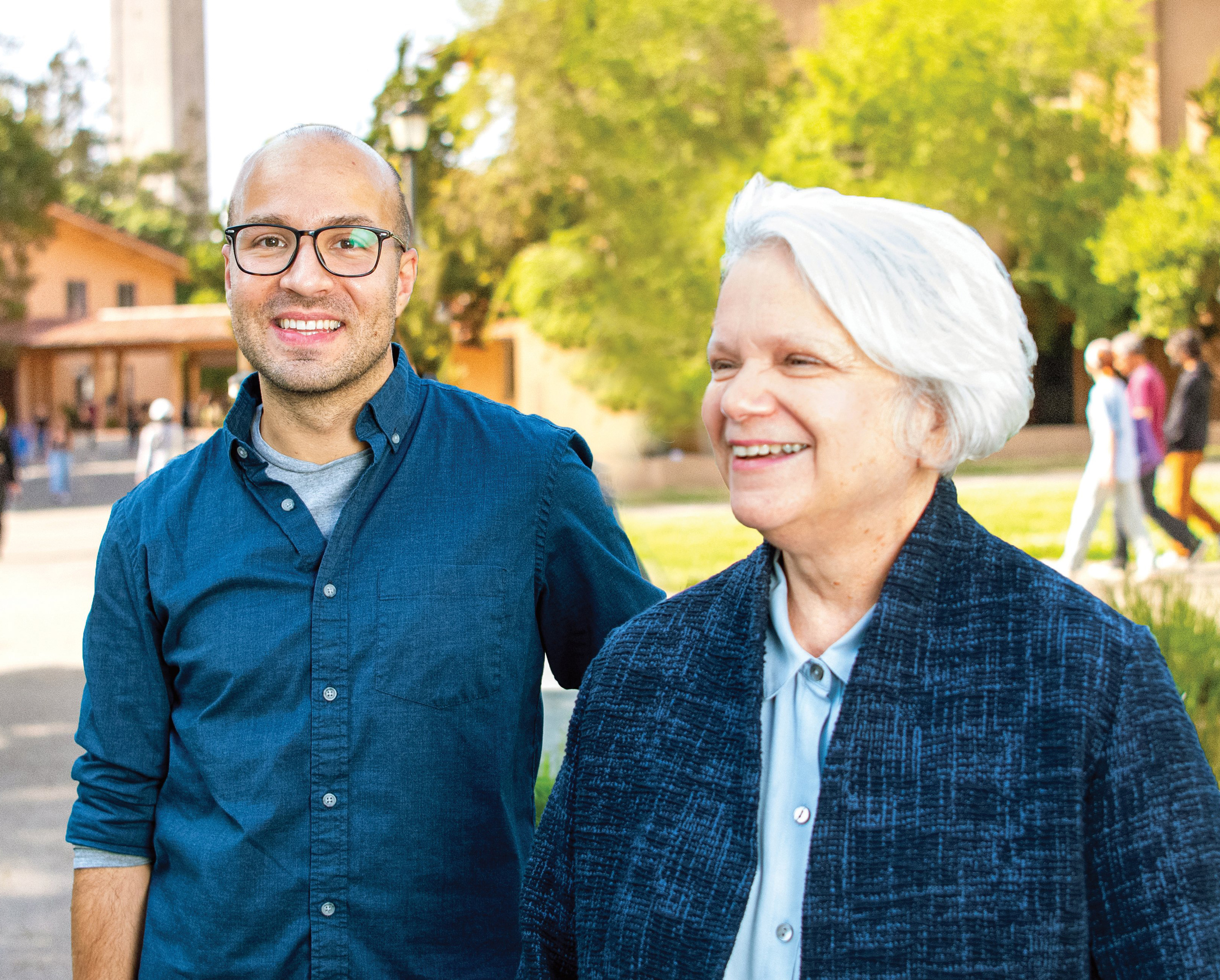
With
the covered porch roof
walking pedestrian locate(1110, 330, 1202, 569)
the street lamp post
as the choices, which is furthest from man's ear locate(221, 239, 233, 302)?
the covered porch roof

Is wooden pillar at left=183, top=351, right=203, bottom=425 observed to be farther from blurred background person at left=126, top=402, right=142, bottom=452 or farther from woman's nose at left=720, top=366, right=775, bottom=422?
woman's nose at left=720, top=366, right=775, bottom=422

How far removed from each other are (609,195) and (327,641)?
2292 cm

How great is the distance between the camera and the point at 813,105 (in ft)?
86.7

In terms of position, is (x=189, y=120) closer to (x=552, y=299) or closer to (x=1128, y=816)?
(x=552, y=299)

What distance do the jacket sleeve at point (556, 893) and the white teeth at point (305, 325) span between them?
0.84 m

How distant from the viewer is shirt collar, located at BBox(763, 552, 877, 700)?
1.56 metres

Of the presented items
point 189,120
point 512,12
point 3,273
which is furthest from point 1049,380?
point 189,120

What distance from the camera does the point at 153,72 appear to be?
110 m

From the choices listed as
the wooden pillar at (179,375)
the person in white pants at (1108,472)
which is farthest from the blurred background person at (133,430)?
the person in white pants at (1108,472)

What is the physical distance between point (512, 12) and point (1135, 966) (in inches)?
931

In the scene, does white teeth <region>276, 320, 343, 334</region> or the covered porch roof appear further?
the covered porch roof

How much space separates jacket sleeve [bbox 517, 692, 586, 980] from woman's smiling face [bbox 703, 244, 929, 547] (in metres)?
0.39

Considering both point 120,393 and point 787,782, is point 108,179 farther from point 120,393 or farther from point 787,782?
point 787,782

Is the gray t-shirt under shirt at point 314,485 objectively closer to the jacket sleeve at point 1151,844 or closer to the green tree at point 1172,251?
the jacket sleeve at point 1151,844
